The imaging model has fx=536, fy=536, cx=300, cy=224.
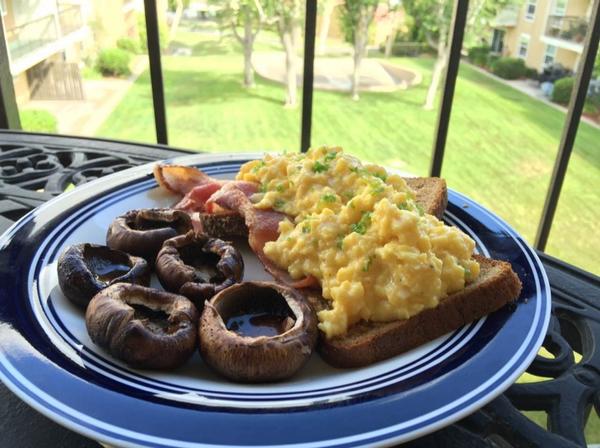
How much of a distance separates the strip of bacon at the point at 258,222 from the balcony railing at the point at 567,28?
10583 millimetres

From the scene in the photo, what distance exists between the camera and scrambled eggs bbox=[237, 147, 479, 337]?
1.11 meters

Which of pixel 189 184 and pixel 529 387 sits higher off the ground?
pixel 189 184

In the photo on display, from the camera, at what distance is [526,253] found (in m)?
1.36

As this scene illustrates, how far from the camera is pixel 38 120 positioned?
9594 millimetres

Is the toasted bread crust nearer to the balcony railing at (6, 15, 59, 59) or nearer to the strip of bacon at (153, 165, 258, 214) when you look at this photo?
the strip of bacon at (153, 165, 258, 214)

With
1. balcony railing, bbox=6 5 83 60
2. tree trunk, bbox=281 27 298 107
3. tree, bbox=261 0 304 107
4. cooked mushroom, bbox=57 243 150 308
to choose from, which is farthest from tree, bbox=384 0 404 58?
cooked mushroom, bbox=57 243 150 308

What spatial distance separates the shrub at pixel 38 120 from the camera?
30.4 ft

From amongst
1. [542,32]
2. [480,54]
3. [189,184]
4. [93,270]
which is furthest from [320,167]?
[480,54]

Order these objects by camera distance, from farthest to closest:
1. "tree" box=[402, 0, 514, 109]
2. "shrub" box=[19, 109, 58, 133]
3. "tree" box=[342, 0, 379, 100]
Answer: "tree" box=[402, 0, 514, 109] → "tree" box=[342, 0, 379, 100] → "shrub" box=[19, 109, 58, 133]

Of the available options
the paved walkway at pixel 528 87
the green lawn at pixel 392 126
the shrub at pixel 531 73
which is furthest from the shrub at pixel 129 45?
the shrub at pixel 531 73

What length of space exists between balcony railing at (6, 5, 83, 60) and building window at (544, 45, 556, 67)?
400 inches

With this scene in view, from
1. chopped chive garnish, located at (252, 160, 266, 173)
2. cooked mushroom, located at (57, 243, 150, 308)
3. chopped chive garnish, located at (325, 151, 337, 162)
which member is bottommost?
cooked mushroom, located at (57, 243, 150, 308)

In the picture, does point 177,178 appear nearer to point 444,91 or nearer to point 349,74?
point 444,91

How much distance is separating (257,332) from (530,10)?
44.2 feet
